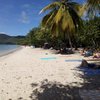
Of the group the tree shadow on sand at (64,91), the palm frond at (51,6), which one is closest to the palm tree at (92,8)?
the tree shadow on sand at (64,91)

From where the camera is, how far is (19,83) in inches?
441

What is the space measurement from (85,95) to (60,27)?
16.4 m

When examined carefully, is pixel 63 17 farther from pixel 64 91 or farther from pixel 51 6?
pixel 64 91

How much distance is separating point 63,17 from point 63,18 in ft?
1.05

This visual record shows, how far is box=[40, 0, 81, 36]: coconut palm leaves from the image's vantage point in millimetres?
23341

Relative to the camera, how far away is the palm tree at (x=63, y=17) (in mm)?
23375

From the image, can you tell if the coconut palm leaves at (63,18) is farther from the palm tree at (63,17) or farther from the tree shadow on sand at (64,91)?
the tree shadow on sand at (64,91)

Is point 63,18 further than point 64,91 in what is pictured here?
Yes

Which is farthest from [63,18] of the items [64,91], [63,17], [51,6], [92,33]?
[64,91]

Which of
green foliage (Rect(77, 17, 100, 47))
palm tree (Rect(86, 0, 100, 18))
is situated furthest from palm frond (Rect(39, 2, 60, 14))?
palm tree (Rect(86, 0, 100, 18))

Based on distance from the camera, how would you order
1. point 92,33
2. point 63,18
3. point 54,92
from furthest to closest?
point 92,33 → point 63,18 → point 54,92

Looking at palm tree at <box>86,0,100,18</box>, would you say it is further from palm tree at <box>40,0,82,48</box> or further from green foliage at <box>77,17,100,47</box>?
green foliage at <box>77,17,100,47</box>

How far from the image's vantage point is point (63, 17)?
24.2 metres

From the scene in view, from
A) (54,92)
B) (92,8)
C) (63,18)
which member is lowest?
(54,92)
